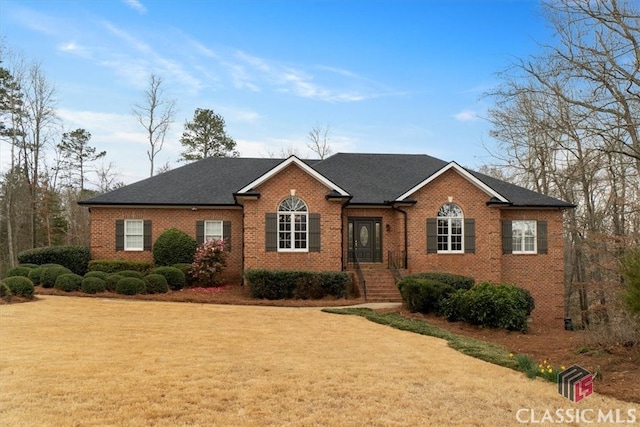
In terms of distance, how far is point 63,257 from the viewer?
21.3 meters

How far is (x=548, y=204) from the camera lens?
73.2 ft

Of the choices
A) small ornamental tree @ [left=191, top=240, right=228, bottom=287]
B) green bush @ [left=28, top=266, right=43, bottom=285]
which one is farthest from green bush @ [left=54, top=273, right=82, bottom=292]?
small ornamental tree @ [left=191, top=240, right=228, bottom=287]

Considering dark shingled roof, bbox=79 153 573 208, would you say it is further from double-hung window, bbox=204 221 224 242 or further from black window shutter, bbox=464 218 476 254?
black window shutter, bbox=464 218 476 254

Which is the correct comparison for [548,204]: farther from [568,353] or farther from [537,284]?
[568,353]

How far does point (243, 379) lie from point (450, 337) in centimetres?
644

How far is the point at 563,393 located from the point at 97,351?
7.68 m

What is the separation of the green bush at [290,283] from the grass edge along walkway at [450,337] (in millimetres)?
2344

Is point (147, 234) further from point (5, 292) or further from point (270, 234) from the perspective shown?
point (5, 292)

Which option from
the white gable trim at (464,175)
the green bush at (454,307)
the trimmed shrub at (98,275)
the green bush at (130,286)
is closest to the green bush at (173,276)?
the green bush at (130,286)

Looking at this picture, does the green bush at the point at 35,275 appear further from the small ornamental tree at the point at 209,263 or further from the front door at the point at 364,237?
the front door at the point at 364,237

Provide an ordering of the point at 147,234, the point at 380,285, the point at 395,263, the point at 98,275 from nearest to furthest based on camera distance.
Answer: the point at 98,275 → the point at 380,285 → the point at 395,263 → the point at 147,234

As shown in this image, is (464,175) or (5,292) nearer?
(5,292)

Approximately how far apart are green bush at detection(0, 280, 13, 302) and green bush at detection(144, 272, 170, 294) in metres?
4.35

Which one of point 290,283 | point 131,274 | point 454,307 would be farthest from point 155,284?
point 454,307
